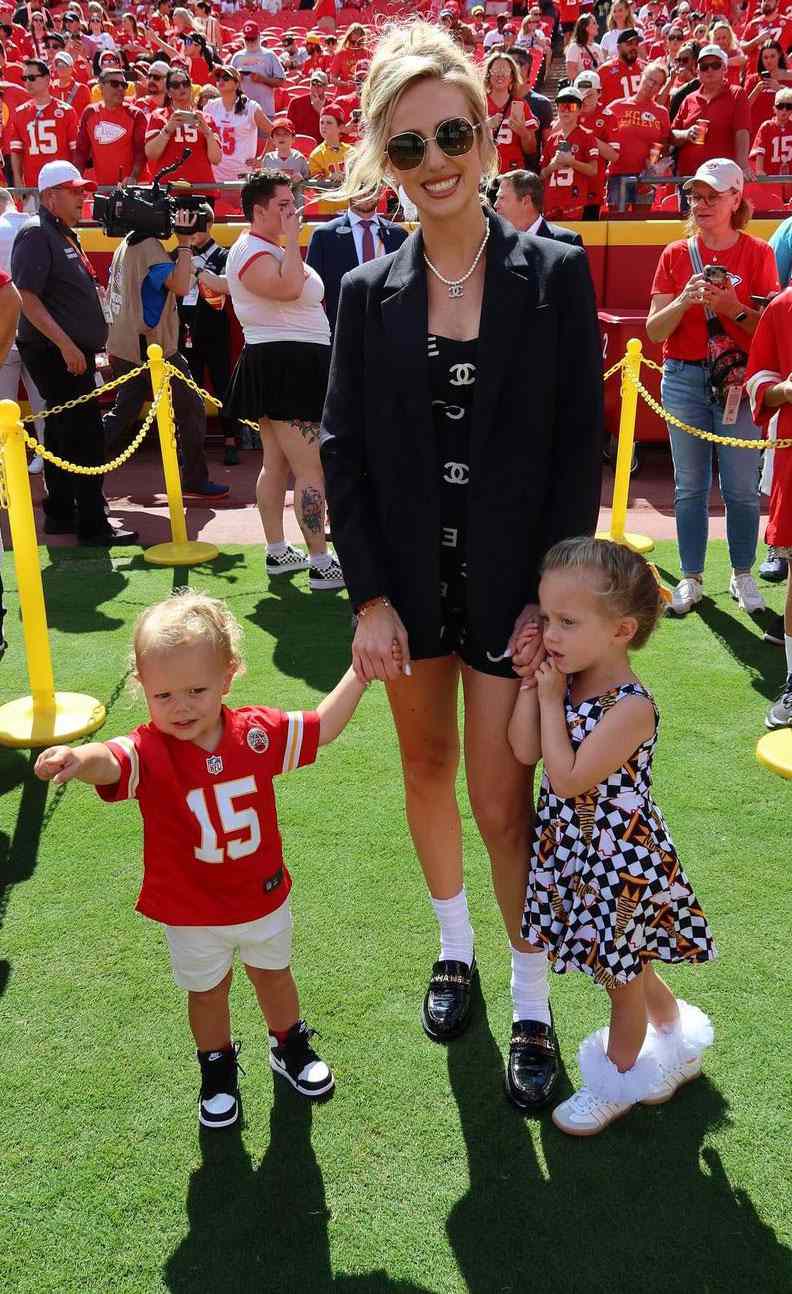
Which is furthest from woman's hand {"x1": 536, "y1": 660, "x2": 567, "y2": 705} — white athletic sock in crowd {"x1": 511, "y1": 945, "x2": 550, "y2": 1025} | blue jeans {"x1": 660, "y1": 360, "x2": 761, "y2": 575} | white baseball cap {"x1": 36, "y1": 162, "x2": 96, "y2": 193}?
white baseball cap {"x1": 36, "y1": 162, "x2": 96, "y2": 193}

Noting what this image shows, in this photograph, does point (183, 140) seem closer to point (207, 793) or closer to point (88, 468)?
point (88, 468)

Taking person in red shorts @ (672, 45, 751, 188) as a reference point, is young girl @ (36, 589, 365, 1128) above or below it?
below

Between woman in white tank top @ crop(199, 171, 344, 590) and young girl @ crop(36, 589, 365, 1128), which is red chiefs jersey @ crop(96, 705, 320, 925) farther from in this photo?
woman in white tank top @ crop(199, 171, 344, 590)

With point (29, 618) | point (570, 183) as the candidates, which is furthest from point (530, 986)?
point (570, 183)

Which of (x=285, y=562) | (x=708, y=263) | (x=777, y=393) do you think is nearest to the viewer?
(x=777, y=393)

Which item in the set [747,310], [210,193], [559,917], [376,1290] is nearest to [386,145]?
[559,917]

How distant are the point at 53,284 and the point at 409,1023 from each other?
524 centimetres

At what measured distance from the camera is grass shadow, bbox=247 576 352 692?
5059 millimetres

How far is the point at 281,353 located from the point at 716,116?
6.12 meters

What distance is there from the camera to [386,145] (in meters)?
2.16

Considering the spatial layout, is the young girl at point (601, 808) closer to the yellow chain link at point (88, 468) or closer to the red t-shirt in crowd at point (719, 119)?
the yellow chain link at point (88, 468)

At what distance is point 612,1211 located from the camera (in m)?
2.23

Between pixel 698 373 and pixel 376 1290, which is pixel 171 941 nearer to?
pixel 376 1290

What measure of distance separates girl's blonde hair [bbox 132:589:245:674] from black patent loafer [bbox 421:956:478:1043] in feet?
3.53
